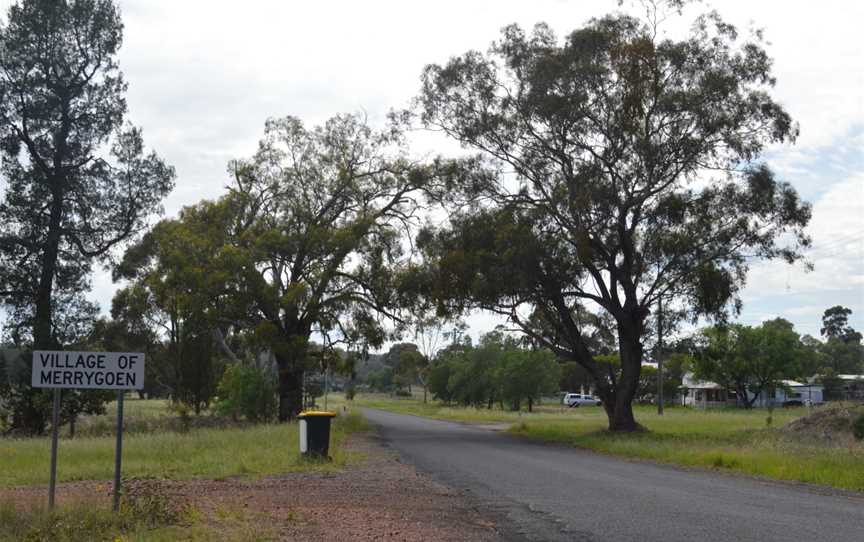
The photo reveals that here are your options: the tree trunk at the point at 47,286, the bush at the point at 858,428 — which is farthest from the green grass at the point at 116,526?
the tree trunk at the point at 47,286

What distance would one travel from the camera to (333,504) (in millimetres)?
11969

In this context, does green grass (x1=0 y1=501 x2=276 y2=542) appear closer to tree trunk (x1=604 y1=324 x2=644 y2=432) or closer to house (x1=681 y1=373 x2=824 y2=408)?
tree trunk (x1=604 y1=324 x2=644 y2=432)

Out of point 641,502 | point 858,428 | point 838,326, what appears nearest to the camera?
point 641,502

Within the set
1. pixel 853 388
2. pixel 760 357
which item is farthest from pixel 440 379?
pixel 853 388

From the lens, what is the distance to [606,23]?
103 ft

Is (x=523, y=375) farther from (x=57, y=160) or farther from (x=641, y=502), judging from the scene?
(x=641, y=502)

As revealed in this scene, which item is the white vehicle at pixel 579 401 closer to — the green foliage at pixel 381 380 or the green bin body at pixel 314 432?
the green foliage at pixel 381 380

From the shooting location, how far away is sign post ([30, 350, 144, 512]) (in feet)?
32.1

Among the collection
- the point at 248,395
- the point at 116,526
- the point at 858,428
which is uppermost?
the point at 248,395

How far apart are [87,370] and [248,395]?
101ft

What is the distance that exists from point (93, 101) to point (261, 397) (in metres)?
15.7

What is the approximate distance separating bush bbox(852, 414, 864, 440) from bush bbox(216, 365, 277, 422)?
79.8 ft

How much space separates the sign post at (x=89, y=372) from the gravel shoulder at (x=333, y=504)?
1.15m

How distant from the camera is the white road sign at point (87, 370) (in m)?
9.82
